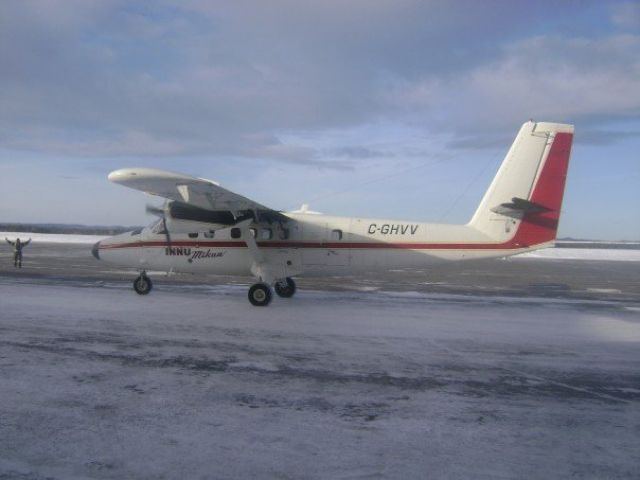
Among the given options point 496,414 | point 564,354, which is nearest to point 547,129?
point 564,354

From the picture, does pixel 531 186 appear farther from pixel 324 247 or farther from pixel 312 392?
pixel 312 392

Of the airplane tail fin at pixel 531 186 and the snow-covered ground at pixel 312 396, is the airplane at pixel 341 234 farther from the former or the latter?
the snow-covered ground at pixel 312 396

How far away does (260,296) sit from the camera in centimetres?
1379

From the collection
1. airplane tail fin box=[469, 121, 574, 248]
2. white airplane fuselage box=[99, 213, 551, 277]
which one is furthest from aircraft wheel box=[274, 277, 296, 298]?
airplane tail fin box=[469, 121, 574, 248]

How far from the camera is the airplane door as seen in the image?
14812 mm

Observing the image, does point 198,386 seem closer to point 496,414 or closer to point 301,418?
point 301,418

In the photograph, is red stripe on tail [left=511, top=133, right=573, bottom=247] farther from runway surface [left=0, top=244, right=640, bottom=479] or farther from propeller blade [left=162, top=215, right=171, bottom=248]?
propeller blade [left=162, top=215, right=171, bottom=248]

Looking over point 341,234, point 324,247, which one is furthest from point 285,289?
point 341,234

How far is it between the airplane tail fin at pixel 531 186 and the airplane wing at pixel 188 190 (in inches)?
251

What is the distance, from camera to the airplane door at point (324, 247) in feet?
48.6

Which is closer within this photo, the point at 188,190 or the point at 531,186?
the point at 188,190

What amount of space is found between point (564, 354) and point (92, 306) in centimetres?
1087

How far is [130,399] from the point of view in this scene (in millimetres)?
6074

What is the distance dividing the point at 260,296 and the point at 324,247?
2.43 metres
